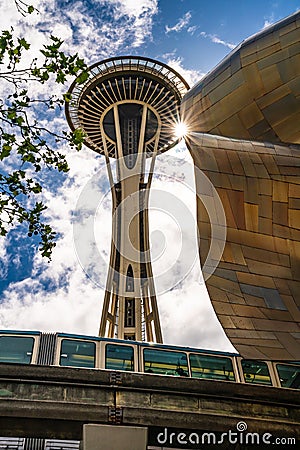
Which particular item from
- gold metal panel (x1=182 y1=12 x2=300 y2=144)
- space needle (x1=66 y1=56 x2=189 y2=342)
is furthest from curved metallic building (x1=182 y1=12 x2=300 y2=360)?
space needle (x1=66 y1=56 x2=189 y2=342)

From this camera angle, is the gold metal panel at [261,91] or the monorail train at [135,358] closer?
the gold metal panel at [261,91]

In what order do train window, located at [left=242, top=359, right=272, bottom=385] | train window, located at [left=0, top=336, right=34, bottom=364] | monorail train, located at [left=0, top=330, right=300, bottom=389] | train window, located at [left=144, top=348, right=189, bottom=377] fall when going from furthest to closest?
1. train window, located at [left=242, top=359, right=272, bottom=385]
2. train window, located at [left=144, top=348, right=189, bottom=377]
3. monorail train, located at [left=0, top=330, right=300, bottom=389]
4. train window, located at [left=0, top=336, right=34, bottom=364]

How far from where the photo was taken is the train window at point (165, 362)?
10913 mm

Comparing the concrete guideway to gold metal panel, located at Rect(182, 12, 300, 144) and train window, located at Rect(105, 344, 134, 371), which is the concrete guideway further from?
gold metal panel, located at Rect(182, 12, 300, 144)

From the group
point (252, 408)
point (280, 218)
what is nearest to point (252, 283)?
point (280, 218)

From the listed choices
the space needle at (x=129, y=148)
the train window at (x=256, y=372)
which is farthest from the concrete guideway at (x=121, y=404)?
the space needle at (x=129, y=148)

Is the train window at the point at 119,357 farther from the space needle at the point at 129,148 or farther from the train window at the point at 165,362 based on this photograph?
the space needle at the point at 129,148

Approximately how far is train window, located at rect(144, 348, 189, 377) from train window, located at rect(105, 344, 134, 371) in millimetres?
362

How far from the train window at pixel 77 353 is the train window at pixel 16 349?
0.72m

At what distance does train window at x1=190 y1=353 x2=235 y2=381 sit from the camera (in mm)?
11094

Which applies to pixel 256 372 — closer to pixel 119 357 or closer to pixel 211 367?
pixel 211 367

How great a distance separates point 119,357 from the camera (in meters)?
10.9

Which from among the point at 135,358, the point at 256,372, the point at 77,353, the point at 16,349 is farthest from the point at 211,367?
the point at 16,349

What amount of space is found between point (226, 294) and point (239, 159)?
2540mm
